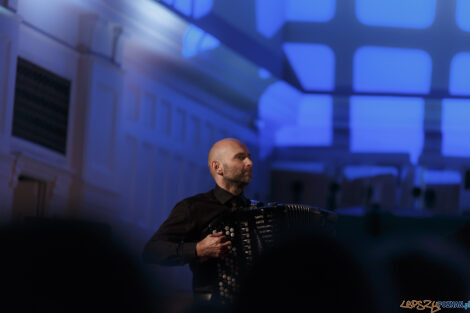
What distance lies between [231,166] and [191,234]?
0.31 meters

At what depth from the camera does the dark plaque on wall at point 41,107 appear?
414 centimetres

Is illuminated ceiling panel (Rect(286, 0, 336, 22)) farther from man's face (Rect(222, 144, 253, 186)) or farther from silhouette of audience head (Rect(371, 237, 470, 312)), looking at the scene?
silhouette of audience head (Rect(371, 237, 470, 312))

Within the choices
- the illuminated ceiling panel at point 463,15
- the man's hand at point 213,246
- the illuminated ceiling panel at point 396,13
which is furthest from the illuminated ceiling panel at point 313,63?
the man's hand at point 213,246

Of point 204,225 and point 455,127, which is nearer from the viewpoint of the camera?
point 204,225

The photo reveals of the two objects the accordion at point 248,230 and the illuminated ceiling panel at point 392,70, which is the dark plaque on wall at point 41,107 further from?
the illuminated ceiling panel at point 392,70

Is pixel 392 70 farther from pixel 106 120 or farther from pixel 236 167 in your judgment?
pixel 236 167

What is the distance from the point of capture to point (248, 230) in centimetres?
230

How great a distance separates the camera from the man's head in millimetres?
2600

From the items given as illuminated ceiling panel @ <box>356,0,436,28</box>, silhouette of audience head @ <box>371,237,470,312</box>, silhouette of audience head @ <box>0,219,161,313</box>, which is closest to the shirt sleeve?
silhouette of audience head @ <box>371,237,470,312</box>

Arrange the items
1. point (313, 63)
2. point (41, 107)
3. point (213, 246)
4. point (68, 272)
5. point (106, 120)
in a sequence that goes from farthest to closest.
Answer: point (313, 63) < point (106, 120) < point (41, 107) < point (213, 246) < point (68, 272)

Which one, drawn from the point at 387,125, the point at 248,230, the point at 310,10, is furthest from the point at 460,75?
the point at 248,230

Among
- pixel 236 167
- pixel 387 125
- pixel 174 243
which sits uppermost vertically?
pixel 387 125

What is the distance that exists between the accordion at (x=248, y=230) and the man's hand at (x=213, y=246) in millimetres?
29

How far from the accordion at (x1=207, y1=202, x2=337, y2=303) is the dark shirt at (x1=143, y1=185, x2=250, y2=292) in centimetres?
4
